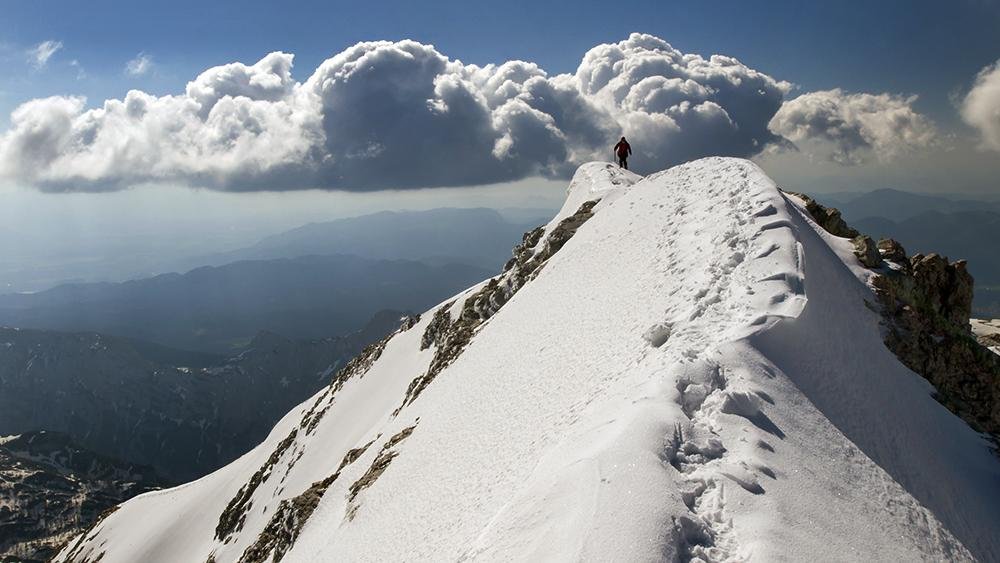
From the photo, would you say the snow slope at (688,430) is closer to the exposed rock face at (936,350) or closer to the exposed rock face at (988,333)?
the exposed rock face at (936,350)

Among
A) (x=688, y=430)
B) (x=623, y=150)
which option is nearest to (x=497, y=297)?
(x=623, y=150)

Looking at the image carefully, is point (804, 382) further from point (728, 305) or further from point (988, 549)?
point (988, 549)

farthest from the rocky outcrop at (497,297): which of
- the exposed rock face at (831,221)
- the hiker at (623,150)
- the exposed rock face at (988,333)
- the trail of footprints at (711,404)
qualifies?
the exposed rock face at (988,333)

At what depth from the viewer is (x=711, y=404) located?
11.2m

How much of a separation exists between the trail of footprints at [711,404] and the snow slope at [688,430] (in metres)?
0.04

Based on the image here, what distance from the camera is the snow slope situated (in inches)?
349

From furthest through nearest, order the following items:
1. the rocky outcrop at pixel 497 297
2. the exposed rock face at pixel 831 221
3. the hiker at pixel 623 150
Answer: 1. the hiker at pixel 623 150
2. the rocky outcrop at pixel 497 297
3. the exposed rock face at pixel 831 221

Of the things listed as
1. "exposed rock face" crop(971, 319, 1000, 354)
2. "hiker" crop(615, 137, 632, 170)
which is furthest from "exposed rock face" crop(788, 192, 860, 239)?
"hiker" crop(615, 137, 632, 170)

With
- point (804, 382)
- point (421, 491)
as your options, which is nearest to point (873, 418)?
point (804, 382)

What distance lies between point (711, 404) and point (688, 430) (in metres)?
1.13

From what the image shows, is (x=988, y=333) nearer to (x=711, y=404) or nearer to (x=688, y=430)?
(x=711, y=404)

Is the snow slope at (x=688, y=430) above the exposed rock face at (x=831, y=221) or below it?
below

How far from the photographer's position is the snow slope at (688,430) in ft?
29.1

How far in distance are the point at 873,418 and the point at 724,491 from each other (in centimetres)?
696
